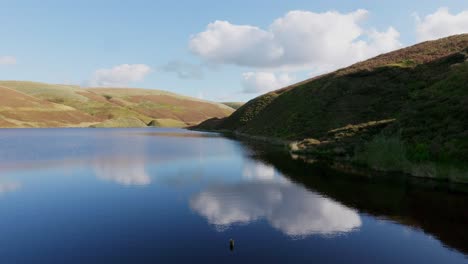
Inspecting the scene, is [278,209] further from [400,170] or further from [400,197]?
[400,170]

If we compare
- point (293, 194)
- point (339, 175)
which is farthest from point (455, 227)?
point (339, 175)

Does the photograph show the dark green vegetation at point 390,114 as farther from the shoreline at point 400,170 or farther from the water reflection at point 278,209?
the water reflection at point 278,209

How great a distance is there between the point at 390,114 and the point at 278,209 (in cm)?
6343

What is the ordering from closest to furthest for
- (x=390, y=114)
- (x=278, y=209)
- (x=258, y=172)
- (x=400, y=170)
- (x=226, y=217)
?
(x=226, y=217), (x=278, y=209), (x=400, y=170), (x=258, y=172), (x=390, y=114)

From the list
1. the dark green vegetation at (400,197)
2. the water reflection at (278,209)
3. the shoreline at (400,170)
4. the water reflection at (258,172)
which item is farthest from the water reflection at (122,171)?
the shoreline at (400,170)

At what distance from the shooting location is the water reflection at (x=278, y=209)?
2488cm

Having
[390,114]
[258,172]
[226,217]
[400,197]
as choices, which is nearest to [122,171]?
[258,172]

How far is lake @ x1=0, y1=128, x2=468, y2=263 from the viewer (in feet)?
65.6

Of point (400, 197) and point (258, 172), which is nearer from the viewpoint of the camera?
point (400, 197)

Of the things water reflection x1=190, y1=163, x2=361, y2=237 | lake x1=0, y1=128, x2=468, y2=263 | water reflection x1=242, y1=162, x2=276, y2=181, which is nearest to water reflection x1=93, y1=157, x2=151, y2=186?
lake x1=0, y1=128, x2=468, y2=263

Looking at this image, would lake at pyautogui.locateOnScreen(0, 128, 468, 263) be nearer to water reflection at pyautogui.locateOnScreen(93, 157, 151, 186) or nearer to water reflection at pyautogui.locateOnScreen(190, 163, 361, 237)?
water reflection at pyautogui.locateOnScreen(190, 163, 361, 237)

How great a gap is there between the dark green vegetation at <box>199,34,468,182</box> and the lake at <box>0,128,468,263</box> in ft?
20.2

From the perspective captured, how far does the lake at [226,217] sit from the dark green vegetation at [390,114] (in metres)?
6.16

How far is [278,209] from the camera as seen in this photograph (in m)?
29.0
